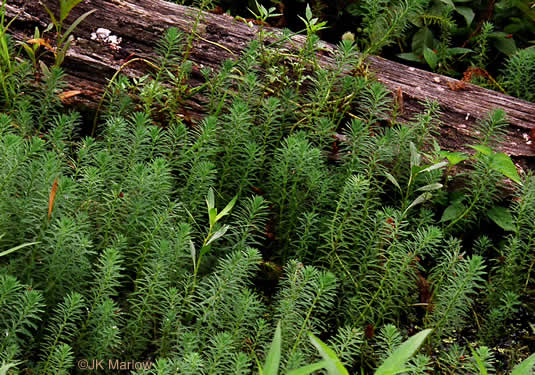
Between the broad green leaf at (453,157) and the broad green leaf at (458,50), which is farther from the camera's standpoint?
the broad green leaf at (458,50)

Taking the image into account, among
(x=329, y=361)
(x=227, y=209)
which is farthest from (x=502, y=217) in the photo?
(x=329, y=361)

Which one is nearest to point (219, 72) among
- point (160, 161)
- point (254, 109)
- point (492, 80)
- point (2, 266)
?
point (254, 109)

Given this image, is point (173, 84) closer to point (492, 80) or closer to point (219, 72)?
point (219, 72)

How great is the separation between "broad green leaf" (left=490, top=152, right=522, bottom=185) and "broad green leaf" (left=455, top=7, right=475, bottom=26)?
1.89 m

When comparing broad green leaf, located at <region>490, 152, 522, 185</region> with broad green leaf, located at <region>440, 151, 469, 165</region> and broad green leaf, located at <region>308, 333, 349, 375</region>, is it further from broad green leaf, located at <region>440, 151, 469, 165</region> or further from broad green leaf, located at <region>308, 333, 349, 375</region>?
broad green leaf, located at <region>308, 333, 349, 375</region>

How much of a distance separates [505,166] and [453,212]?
366 millimetres

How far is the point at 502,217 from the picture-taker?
3.34 metres

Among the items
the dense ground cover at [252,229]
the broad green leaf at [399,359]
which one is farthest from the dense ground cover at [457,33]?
the broad green leaf at [399,359]

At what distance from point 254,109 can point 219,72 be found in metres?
0.30

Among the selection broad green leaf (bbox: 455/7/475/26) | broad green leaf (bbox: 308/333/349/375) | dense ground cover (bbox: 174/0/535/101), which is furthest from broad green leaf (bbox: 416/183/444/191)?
broad green leaf (bbox: 455/7/475/26)

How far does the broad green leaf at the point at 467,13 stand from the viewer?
15.5ft

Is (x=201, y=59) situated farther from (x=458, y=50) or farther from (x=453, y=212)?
(x=458, y=50)

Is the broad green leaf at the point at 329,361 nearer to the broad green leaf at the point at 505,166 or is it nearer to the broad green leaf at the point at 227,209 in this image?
the broad green leaf at the point at 227,209

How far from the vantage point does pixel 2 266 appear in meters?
2.68
